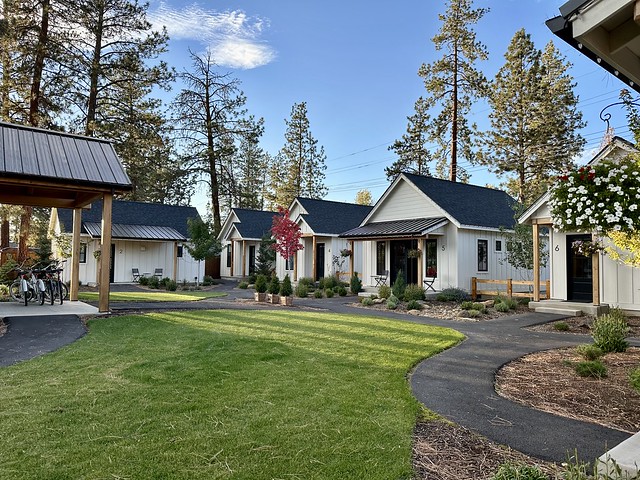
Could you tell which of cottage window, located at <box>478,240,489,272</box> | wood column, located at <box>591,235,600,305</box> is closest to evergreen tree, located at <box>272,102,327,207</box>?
cottage window, located at <box>478,240,489,272</box>

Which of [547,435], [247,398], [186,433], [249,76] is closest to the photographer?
[186,433]

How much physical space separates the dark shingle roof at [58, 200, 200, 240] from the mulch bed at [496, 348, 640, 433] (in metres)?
22.1

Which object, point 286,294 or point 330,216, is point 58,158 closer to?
point 286,294

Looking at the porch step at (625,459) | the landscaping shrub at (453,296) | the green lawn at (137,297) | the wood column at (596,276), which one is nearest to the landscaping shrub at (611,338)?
the porch step at (625,459)

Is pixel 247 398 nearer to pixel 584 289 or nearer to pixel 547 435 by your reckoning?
pixel 547 435

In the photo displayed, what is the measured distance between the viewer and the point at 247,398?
443 centimetres

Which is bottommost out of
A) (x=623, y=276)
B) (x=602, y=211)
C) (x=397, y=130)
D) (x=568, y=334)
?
(x=568, y=334)

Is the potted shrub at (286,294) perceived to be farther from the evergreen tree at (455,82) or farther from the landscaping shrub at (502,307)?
the evergreen tree at (455,82)

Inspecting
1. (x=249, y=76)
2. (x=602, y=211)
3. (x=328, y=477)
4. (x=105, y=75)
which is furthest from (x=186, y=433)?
(x=249, y=76)

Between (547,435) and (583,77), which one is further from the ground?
(583,77)

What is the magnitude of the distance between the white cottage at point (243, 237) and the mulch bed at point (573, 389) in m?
24.8

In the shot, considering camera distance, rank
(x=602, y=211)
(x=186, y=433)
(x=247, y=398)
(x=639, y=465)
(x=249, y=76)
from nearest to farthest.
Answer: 1. (x=639, y=465)
2. (x=186, y=433)
3. (x=247, y=398)
4. (x=602, y=211)
5. (x=249, y=76)

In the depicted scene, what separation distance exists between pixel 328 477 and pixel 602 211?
4082 mm

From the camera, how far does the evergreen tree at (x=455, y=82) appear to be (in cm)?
2708
